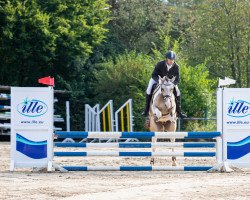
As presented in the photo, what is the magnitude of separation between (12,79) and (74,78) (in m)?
2.55

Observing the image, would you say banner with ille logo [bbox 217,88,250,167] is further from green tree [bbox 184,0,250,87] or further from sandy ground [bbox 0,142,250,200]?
green tree [bbox 184,0,250,87]

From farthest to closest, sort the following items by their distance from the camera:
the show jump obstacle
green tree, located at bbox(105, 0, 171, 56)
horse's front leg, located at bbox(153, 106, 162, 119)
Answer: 1. green tree, located at bbox(105, 0, 171, 56)
2. horse's front leg, located at bbox(153, 106, 162, 119)
3. the show jump obstacle

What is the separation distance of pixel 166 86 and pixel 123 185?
433 cm

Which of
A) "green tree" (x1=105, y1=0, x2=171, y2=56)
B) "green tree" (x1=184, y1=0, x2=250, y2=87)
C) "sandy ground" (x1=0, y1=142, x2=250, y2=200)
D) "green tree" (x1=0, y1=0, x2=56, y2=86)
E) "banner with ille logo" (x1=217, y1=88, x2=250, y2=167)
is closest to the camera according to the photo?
"sandy ground" (x1=0, y1=142, x2=250, y2=200)

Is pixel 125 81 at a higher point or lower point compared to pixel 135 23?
lower

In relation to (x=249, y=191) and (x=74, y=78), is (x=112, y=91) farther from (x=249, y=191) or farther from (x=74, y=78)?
(x=249, y=191)

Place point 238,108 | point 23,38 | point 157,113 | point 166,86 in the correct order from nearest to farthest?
point 238,108 < point 166,86 < point 157,113 < point 23,38

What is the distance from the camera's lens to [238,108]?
13.7 metres

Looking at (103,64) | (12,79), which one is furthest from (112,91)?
(12,79)

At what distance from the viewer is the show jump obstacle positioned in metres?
13.5

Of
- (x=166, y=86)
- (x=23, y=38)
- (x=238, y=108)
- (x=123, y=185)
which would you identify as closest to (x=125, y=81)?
(x=23, y=38)

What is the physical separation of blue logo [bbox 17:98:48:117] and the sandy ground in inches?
38.0

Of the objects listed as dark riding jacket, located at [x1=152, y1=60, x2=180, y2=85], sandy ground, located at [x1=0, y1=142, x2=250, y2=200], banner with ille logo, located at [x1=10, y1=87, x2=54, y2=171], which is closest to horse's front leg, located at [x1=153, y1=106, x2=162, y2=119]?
dark riding jacket, located at [x1=152, y1=60, x2=180, y2=85]

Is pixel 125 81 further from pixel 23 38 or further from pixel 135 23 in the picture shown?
pixel 135 23
